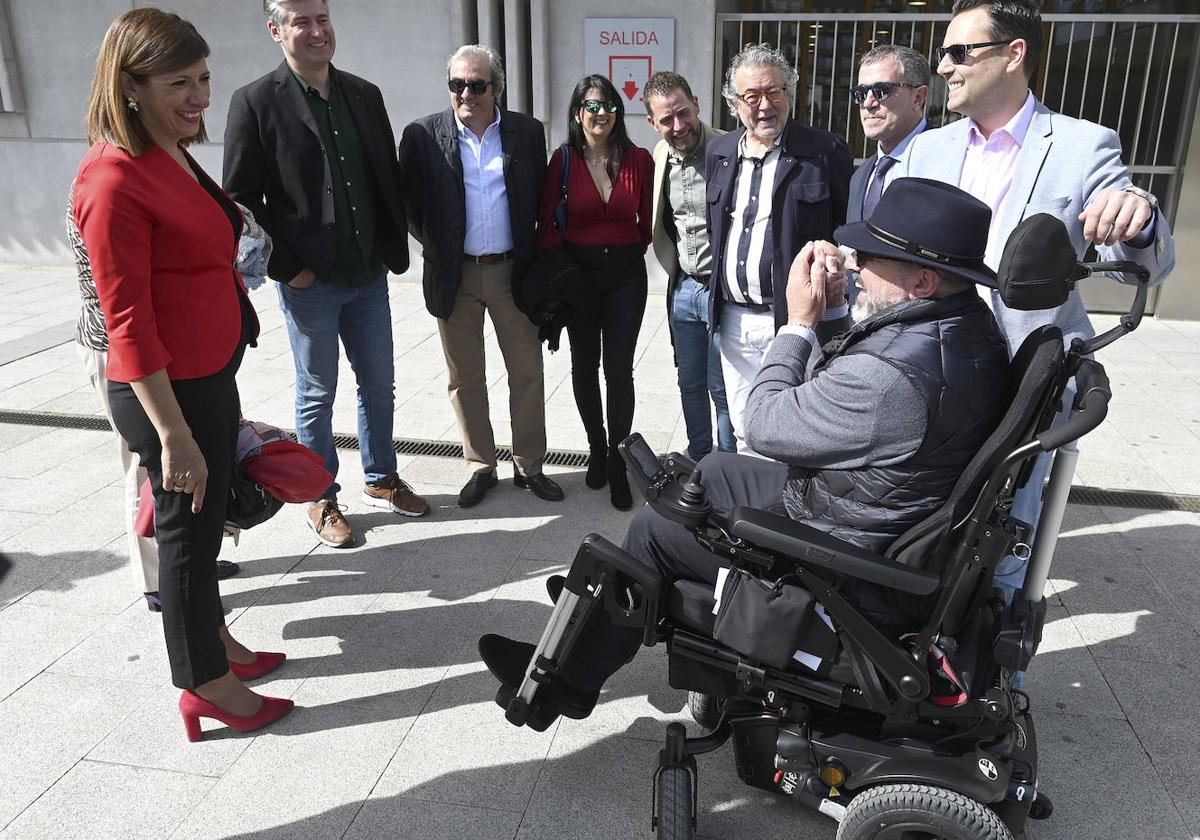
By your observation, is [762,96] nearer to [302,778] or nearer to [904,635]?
[904,635]

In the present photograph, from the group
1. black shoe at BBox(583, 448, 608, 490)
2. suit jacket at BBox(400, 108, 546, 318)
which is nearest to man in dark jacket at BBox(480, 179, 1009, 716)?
suit jacket at BBox(400, 108, 546, 318)

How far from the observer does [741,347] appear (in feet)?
12.7

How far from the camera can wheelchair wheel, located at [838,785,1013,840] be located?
81.1 inches

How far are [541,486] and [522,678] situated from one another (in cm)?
185

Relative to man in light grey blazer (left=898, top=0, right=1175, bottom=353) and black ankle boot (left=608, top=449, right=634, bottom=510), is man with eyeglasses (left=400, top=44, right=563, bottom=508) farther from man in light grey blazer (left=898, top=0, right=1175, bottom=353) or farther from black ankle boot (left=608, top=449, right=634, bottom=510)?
man in light grey blazer (left=898, top=0, right=1175, bottom=353)

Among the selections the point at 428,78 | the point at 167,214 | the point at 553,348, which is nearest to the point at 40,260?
the point at 428,78

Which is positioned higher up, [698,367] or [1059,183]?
[1059,183]

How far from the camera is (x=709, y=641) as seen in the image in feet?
7.56

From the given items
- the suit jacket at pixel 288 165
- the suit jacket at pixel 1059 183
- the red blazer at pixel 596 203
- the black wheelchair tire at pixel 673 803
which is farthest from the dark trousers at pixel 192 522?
the suit jacket at pixel 1059 183

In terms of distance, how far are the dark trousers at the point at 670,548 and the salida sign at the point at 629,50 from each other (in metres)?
5.75

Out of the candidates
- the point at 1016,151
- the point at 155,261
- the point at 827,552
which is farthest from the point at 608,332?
the point at 827,552

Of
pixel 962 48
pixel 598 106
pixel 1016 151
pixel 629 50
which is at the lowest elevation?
pixel 1016 151

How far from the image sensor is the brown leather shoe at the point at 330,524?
13.1ft

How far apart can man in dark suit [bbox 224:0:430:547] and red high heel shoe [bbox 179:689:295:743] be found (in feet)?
3.71
